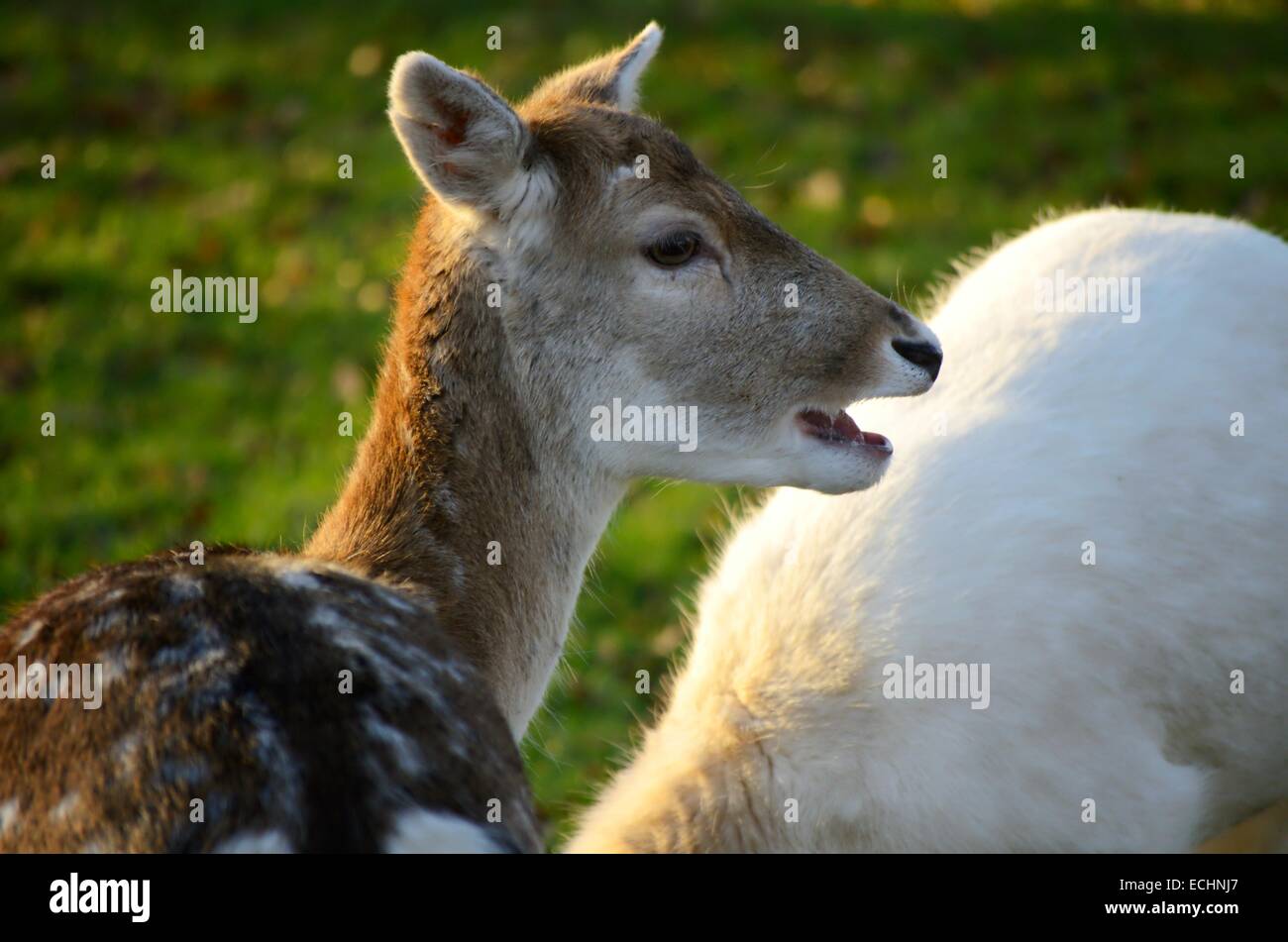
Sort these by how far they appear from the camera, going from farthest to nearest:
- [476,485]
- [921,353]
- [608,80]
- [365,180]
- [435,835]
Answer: [365,180]
[608,80]
[921,353]
[476,485]
[435,835]

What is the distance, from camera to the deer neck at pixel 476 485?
3658 mm

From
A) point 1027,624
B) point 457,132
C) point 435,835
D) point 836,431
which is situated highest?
point 457,132

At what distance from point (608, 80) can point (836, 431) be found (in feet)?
4.04

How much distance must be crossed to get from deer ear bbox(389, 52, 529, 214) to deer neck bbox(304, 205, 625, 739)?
0.57ft

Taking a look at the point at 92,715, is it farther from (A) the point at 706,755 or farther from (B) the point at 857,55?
(B) the point at 857,55

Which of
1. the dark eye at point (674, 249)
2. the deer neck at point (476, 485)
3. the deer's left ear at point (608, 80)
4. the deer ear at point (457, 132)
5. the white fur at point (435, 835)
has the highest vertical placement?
the deer's left ear at point (608, 80)

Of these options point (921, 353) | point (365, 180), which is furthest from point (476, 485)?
point (365, 180)

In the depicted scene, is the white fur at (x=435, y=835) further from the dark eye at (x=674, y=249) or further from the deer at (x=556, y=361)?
the dark eye at (x=674, y=249)

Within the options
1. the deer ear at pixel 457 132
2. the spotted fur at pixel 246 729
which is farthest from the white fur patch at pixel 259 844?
the deer ear at pixel 457 132

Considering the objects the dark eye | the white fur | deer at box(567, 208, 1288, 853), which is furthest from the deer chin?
the white fur

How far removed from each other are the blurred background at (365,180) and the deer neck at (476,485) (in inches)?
66.4

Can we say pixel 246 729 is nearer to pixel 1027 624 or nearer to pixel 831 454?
pixel 831 454

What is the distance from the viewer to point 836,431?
12.6ft

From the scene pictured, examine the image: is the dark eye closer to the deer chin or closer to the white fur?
the deer chin
